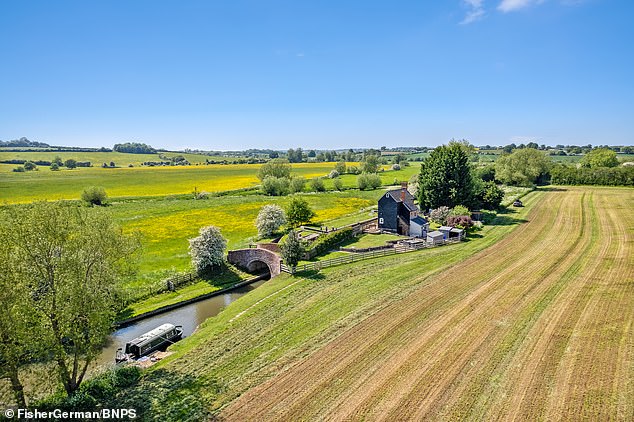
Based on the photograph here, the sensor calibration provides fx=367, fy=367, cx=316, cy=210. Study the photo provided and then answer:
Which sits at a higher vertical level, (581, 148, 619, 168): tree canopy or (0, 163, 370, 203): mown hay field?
(581, 148, 619, 168): tree canopy

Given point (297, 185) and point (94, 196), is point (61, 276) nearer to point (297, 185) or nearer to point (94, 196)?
point (94, 196)

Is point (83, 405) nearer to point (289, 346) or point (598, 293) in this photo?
point (289, 346)

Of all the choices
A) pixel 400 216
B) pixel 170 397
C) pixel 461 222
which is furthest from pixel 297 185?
pixel 170 397

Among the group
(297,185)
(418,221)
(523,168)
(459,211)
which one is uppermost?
(523,168)

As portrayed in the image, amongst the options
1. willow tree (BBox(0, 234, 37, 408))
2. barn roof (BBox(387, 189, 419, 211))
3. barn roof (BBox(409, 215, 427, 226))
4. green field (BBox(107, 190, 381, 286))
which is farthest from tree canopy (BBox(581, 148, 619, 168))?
willow tree (BBox(0, 234, 37, 408))

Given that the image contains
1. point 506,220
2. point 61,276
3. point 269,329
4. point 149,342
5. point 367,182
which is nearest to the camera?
point 61,276

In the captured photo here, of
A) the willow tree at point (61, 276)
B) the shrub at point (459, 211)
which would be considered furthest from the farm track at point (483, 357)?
the shrub at point (459, 211)

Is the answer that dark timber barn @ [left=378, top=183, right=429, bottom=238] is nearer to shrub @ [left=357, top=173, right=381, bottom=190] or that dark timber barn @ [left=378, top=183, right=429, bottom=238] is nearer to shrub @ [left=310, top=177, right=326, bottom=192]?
shrub @ [left=310, top=177, right=326, bottom=192]
